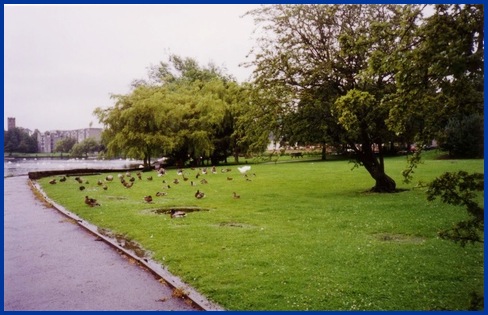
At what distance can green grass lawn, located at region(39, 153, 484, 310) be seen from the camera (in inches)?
291

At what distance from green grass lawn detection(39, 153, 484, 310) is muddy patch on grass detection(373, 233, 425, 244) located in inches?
1.0

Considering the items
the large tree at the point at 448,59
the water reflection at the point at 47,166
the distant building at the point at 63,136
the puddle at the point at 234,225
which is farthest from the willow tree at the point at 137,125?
the large tree at the point at 448,59

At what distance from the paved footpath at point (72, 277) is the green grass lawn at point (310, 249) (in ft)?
2.58

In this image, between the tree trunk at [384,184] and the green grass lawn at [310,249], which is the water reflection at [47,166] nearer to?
the green grass lawn at [310,249]

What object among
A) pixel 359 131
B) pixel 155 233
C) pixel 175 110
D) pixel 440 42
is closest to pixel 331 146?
pixel 359 131

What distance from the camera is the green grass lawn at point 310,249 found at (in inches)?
291

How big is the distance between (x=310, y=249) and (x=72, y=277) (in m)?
5.02

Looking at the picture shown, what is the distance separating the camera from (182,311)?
694cm

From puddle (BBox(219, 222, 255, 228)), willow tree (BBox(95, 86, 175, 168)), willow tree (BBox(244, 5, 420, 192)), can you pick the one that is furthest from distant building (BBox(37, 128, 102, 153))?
puddle (BBox(219, 222, 255, 228))

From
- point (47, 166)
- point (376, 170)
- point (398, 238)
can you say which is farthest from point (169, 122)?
point (398, 238)

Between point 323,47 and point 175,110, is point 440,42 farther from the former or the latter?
point 175,110

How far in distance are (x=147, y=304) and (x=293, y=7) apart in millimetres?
15663

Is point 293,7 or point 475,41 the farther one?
point 293,7

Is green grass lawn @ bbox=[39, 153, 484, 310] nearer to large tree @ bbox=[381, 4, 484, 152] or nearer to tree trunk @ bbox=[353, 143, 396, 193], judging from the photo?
tree trunk @ bbox=[353, 143, 396, 193]
